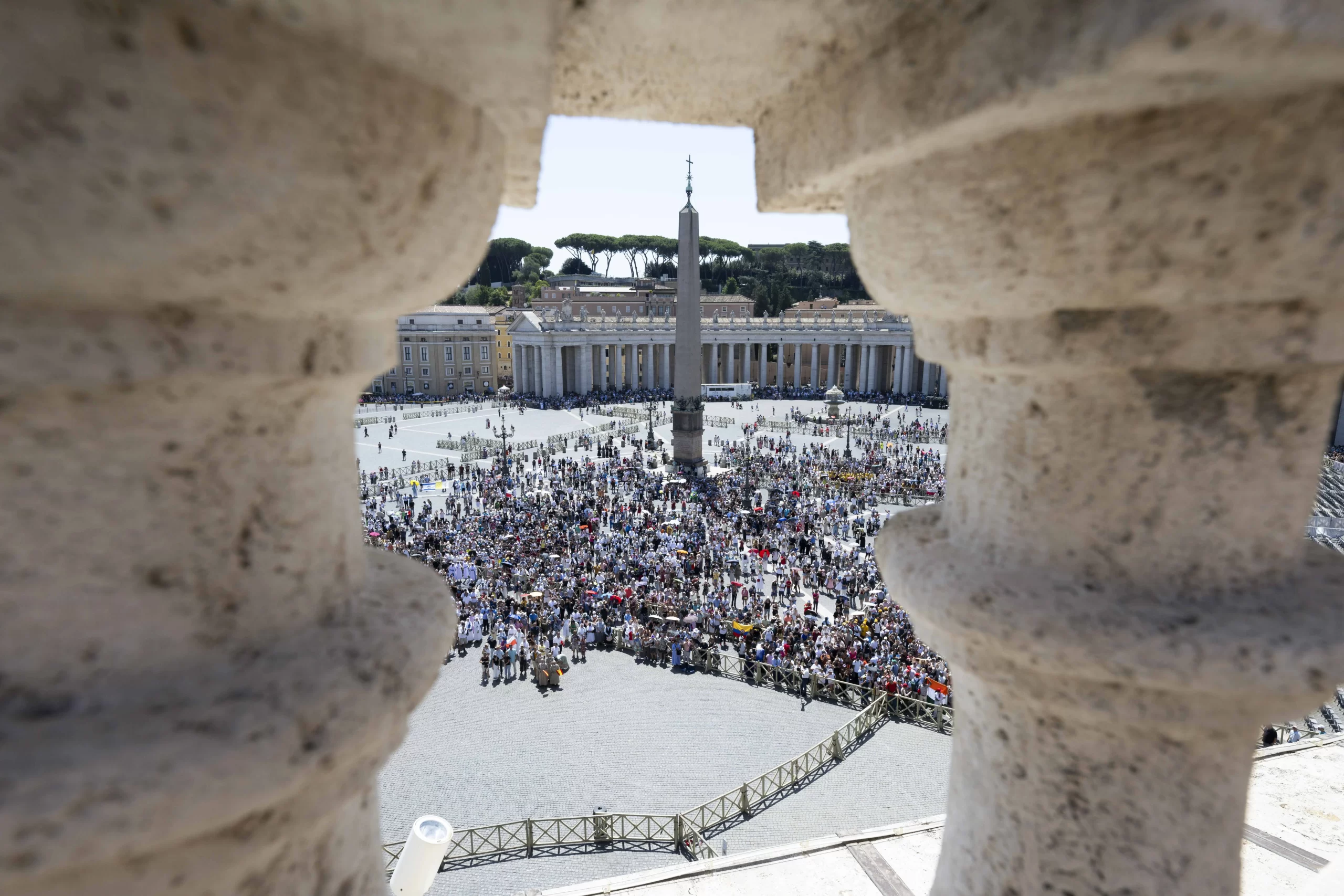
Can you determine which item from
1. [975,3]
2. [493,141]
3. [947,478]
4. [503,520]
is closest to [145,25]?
[493,141]

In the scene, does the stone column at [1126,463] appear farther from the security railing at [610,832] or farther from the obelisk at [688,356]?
the obelisk at [688,356]

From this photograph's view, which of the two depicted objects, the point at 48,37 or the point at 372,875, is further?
the point at 372,875

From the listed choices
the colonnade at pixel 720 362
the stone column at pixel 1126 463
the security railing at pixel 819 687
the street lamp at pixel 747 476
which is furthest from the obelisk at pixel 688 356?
the stone column at pixel 1126 463

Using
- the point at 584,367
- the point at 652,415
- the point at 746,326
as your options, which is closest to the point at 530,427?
the point at 652,415

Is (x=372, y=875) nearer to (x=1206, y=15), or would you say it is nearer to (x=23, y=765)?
(x=23, y=765)

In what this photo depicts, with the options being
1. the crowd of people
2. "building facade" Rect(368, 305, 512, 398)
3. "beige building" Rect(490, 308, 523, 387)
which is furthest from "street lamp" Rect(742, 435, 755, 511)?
"beige building" Rect(490, 308, 523, 387)

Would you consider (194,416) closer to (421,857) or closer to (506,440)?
(421,857)

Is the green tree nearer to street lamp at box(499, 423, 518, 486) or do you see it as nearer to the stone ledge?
street lamp at box(499, 423, 518, 486)
